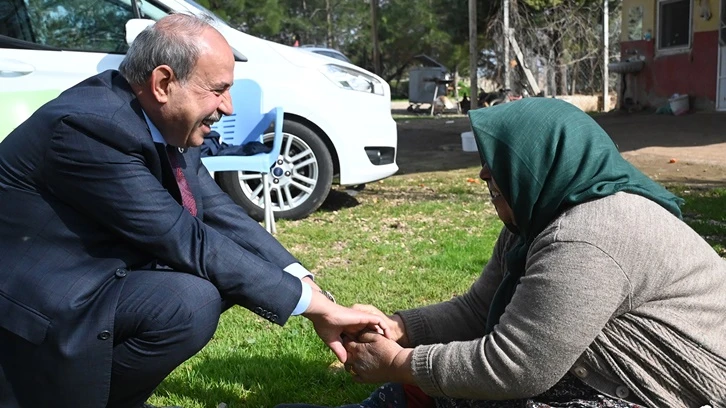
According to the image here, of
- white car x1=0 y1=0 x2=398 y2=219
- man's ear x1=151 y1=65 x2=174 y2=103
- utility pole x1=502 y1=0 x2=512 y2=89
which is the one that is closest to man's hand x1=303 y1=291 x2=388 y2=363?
man's ear x1=151 y1=65 x2=174 y2=103

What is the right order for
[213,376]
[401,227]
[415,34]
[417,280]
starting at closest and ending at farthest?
[213,376] → [417,280] → [401,227] → [415,34]

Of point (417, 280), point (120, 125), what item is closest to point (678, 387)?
point (120, 125)

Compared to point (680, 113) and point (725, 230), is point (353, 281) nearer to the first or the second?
point (725, 230)

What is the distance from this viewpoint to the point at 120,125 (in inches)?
87.4

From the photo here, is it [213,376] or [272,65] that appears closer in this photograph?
[213,376]

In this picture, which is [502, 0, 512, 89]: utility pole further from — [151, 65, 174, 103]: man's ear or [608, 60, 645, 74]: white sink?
[151, 65, 174, 103]: man's ear

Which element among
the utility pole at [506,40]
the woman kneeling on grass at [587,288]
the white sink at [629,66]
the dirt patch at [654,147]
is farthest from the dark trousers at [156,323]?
the utility pole at [506,40]

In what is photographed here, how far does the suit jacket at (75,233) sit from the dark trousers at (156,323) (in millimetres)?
49

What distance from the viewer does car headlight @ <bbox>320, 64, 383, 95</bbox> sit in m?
6.56

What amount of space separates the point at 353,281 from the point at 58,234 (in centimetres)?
246

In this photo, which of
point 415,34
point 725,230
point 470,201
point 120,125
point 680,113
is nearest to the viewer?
point 120,125

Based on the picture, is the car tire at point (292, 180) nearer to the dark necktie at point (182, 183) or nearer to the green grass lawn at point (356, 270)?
the green grass lawn at point (356, 270)

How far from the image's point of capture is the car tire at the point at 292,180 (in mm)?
6375

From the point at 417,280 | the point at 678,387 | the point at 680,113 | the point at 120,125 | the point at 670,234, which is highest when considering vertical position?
the point at 120,125
